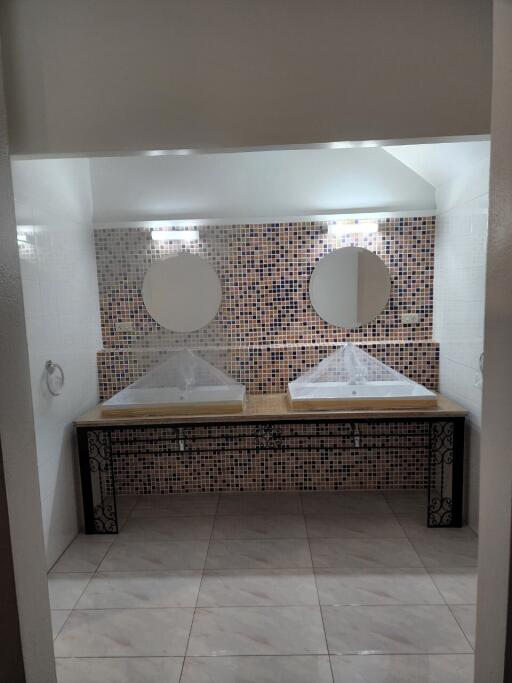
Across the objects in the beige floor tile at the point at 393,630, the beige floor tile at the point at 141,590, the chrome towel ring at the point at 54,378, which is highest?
the chrome towel ring at the point at 54,378

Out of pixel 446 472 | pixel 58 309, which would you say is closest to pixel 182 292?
pixel 58 309

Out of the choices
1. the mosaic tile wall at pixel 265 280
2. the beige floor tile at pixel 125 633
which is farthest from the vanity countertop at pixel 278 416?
the beige floor tile at pixel 125 633

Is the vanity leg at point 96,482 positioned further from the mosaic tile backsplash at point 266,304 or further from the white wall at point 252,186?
the white wall at point 252,186

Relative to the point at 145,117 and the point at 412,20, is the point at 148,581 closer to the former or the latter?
the point at 145,117

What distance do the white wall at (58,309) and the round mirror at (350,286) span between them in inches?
70.1

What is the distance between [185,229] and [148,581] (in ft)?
8.09

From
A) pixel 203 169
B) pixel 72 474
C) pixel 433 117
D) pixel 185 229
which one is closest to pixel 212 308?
pixel 185 229

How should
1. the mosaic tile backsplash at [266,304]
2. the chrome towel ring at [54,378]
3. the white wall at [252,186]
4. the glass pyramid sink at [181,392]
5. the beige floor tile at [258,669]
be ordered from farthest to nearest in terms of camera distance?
the mosaic tile backsplash at [266,304], the white wall at [252,186], the glass pyramid sink at [181,392], the chrome towel ring at [54,378], the beige floor tile at [258,669]

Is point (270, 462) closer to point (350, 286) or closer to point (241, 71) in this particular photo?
point (350, 286)

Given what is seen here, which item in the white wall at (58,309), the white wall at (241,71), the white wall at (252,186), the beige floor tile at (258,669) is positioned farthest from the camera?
the white wall at (252,186)

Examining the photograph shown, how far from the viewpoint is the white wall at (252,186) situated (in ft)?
11.3

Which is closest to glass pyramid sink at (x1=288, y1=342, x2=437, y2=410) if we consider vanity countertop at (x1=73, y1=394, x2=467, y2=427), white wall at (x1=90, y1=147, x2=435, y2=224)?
vanity countertop at (x1=73, y1=394, x2=467, y2=427)

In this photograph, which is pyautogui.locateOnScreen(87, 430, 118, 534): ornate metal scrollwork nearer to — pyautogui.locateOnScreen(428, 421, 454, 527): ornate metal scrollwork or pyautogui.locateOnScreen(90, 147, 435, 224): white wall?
pyautogui.locateOnScreen(90, 147, 435, 224): white wall

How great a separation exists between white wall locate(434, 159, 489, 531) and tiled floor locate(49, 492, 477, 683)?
69 centimetres
